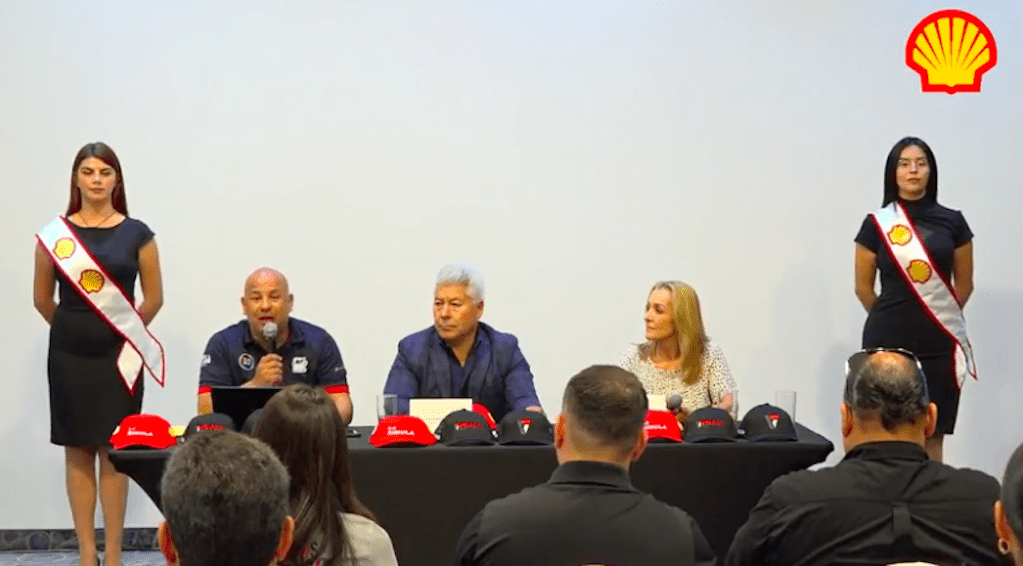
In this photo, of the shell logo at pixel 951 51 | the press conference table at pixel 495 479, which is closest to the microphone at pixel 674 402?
the press conference table at pixel 495 479

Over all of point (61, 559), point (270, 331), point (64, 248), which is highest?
point (64, 248)

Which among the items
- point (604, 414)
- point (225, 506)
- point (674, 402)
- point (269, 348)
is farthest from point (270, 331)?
point (225, 506)

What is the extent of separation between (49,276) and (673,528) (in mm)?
2954

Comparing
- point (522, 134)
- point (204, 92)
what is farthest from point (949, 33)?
point (204, 92)

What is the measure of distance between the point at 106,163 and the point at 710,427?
2127mm

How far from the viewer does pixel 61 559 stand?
16.4ft

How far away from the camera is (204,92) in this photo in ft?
17.0

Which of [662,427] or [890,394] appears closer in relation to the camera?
[890,394]

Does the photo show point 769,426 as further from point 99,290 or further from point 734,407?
point 99,290

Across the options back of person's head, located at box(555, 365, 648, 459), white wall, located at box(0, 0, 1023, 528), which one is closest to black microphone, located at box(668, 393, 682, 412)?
back of person's head, located at box(555, 365, 648, 459)

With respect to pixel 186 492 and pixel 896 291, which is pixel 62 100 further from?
pixel 186 492

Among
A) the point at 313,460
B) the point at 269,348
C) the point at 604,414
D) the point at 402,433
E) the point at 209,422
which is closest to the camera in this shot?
the point at 604,414

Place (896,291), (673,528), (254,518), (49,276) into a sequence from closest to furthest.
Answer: (254,518) < (673,528) < (49,276) < (896,291)

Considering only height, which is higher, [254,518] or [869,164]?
[869,164]
